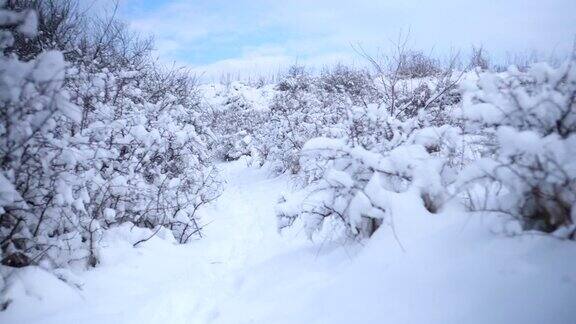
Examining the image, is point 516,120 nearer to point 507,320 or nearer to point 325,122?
point 507,320

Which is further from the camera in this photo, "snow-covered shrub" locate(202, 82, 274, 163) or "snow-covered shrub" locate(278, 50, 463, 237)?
"snow-covered shrub" locate(202, 82, 274, 163)

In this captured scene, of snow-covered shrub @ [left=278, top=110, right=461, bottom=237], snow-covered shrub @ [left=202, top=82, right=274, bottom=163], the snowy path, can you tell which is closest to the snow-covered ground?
the snowy path

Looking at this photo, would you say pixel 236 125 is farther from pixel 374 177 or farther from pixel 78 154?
pixel 374 177

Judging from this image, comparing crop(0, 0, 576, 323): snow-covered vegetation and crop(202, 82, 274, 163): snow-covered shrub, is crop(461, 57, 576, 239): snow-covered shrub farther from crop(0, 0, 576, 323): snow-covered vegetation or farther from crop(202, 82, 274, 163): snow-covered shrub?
crop(202, 82, 274, 163): snow-covered shrub

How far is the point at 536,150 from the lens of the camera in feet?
7.20

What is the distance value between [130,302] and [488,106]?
313 cm

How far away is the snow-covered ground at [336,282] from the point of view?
2.07 m

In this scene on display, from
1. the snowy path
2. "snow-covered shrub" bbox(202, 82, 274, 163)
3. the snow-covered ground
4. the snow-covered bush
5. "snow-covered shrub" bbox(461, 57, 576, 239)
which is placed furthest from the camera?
"snow-covered shrub" bbox(202, 82, 274, 163)

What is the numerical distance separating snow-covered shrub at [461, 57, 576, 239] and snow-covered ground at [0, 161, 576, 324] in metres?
0.20

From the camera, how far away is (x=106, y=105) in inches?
221

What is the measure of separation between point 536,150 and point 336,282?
1.54 meters

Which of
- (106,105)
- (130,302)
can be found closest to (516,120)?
(130,302)

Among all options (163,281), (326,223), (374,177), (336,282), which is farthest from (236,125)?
(336,282)

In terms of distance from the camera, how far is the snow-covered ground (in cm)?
207
